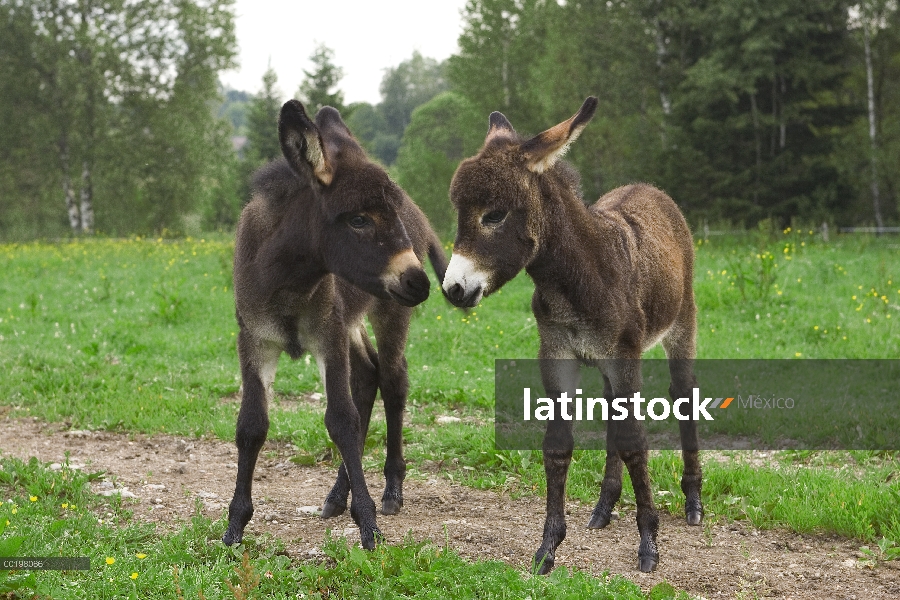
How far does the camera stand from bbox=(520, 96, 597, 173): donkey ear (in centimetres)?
388

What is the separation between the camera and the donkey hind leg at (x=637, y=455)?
4.12m

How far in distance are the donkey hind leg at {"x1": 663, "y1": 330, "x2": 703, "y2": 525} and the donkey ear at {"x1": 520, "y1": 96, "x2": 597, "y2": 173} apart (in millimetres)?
1838

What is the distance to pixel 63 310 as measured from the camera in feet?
37.8

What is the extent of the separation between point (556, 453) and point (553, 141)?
1.55 metres

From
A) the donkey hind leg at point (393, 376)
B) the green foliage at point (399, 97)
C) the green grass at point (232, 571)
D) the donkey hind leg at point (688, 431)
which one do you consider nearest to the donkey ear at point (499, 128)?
the donkey hind leg at point (393, 376)

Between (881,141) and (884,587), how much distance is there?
76.7 ft

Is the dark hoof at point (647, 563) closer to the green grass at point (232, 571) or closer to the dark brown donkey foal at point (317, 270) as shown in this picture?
the green grass at point (232, 571)

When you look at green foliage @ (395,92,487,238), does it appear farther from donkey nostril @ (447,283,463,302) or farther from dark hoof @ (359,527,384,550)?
donkey nostril @ (447,283,463,302)

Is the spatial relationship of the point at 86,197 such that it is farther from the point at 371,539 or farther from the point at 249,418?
the point at 371,539

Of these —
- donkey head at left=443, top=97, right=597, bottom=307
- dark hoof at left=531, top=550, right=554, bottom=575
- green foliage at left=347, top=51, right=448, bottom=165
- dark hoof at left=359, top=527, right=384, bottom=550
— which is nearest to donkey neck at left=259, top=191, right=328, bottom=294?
donkey head at left=443, top=97, right=597, bottom=307

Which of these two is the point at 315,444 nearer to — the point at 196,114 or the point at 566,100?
the point at 566,100

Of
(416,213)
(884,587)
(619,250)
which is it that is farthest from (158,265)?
(884,587)

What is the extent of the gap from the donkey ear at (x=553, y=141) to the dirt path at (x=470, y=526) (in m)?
1.95

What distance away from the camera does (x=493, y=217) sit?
3826 millimetres
